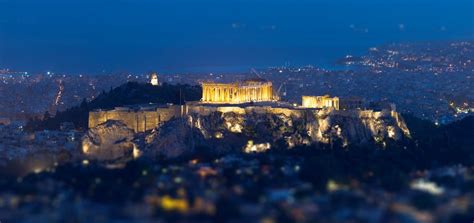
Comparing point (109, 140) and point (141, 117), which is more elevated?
point (141, 117)

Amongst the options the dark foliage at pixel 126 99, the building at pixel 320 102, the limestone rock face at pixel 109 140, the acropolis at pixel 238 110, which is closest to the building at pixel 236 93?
the acropolis at pixel 238 110

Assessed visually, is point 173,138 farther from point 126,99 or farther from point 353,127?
point 126,99

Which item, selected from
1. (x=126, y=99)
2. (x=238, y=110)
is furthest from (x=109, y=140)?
(x=126, y=99)

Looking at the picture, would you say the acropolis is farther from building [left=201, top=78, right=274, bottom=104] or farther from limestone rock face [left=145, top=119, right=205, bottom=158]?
limestone rock face [left=145, top=119, right=205, bottom=158]

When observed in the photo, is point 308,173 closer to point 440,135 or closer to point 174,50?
point 440,135

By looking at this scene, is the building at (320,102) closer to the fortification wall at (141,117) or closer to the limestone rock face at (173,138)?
the fortification wall at (141,117)

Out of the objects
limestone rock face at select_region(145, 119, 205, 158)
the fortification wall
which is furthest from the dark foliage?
limestone rock face at select_region(145, 119, 205, 158)
